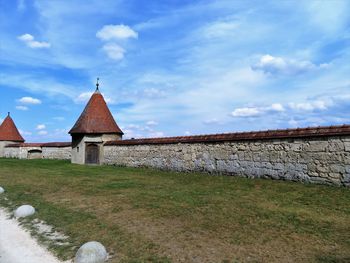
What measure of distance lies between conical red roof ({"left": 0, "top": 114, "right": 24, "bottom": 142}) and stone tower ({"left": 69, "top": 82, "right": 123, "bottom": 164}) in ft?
57.8

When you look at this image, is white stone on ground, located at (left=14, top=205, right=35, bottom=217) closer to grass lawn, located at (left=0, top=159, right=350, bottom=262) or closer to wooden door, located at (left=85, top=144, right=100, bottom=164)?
grass lawn, located at (left=0, top=159, right=350, bottom=262)

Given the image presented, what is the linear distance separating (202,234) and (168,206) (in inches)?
81.2

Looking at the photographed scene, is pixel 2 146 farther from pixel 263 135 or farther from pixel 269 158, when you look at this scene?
pixel 269 158

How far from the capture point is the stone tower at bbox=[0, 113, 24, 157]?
1447 inches

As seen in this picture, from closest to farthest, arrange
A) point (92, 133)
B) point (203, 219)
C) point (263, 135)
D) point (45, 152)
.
A: point (203, 219) → point (263, 135) → point (92, 133) → point (45, 152)

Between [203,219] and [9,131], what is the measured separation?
35997 millimetres

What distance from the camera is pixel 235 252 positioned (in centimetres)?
479

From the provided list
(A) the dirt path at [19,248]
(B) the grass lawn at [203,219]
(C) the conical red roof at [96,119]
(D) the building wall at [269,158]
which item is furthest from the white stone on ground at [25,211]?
(C) the conical red roof at [96,119]

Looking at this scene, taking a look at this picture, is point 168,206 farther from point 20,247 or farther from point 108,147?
point 108,147

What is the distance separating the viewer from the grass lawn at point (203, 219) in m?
4.85

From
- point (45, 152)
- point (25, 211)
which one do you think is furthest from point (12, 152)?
point (25, 211)

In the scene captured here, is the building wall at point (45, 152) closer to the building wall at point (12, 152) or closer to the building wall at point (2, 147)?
the building wall at point (12, 152)

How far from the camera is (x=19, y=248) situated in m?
5.53

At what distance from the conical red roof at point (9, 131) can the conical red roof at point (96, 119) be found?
57.8 feet
